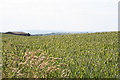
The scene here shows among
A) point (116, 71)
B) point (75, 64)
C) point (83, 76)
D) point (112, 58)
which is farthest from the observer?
point (112, 58)

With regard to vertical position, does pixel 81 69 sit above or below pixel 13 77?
above

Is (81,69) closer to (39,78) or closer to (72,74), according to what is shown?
(72,74)

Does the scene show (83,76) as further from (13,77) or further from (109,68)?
(13,77)

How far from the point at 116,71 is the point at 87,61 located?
3.60ft

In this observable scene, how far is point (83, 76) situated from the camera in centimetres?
398

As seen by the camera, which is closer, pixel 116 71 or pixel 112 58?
pixel 116 71

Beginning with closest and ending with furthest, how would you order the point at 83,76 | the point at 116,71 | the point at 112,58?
the point at 83,76, the point at 116,71, the point at 112,58

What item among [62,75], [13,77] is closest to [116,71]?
[62,75]

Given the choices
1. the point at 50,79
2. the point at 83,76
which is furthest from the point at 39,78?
the point at 83,76

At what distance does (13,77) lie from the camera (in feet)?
14.9

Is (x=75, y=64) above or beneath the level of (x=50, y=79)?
above

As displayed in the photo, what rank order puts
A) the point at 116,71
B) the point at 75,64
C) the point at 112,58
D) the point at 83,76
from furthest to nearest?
the point at 112,58 → the point at 75,64 → the point at 116,71 → the point at 83,76

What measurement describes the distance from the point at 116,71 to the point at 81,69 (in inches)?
46.7

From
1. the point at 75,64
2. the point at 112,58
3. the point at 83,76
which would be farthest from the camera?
the point at 112,58
